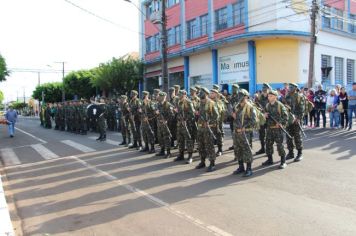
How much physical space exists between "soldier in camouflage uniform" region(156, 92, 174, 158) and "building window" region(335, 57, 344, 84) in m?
22.8

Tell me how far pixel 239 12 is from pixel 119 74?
1344 centimetres

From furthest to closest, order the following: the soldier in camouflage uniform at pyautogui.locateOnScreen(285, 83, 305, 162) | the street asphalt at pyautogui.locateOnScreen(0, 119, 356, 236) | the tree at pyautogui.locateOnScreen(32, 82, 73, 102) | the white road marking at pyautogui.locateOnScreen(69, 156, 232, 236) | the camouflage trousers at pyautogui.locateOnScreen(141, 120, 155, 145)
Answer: the tree at pyautogui.locateOnScreen(32, 82, 73, 102) < the camouflage trousers at pyautogui.locateOnScreen(141, 120, 155, 145) < the soldier in camouflage uniform at pyautogui.locateOnScreen(285, 83, 305, 162) < the street asphalt at pyautogui.locateOnScreen(0, 119, 356, 236) < the white road marking at pyautogui.locateOnScreen(69, 156, 232, 236)

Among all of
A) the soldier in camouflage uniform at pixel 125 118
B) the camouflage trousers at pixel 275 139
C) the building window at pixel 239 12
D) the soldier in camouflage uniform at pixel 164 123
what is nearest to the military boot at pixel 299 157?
the camouflage trousers at pixel 275 139

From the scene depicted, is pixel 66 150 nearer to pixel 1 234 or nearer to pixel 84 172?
pixel 84 172

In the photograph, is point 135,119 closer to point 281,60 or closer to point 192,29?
point 281,60

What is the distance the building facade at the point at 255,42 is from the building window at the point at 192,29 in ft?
0.26

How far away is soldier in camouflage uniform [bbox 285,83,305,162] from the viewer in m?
10.2

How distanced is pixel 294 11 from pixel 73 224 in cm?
2425

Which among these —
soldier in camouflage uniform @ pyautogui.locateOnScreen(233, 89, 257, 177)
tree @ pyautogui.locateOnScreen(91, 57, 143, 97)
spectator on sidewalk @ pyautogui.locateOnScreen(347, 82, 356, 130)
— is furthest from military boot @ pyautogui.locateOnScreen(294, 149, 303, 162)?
tree @ pyautogui.locateOnScreen(91, 57, 143, 97)

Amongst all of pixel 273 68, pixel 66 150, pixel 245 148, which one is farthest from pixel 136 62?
pixel 245 148

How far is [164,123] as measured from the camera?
11969mm

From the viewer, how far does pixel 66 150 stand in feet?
49.2

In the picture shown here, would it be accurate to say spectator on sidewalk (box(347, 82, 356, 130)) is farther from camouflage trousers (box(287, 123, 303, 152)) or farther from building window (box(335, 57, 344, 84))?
building window (box(335, 57, 344, 84))

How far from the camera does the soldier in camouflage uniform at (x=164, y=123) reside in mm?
11930
